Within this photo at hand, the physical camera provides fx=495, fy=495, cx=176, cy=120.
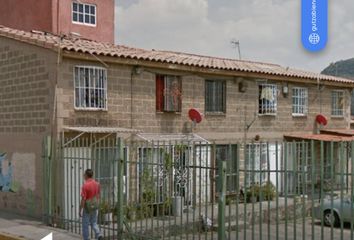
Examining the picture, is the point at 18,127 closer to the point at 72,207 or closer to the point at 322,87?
the point at 72,207

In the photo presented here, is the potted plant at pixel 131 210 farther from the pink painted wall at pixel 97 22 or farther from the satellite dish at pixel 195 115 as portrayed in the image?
the pink painted wall at pixel 97 22

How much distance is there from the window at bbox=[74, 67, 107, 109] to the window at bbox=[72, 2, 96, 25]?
13059 millimetres

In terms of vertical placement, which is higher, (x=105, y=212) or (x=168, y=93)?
(x=168, y=93)

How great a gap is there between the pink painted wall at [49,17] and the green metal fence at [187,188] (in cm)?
1296

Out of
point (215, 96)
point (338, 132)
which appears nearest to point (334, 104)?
point (338, 132)

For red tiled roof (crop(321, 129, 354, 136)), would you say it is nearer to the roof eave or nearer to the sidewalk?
the roof eave

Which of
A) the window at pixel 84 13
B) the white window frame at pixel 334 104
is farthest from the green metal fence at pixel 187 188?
the window at pixel 84 13

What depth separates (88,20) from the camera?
86.8ft

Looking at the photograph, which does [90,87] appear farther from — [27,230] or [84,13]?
[84,13]

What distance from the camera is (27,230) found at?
11.0 metres

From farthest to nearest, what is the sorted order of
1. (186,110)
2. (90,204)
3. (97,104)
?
(186,110)
(97,104)
(90,204)

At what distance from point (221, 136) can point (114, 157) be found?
7769 millimetres

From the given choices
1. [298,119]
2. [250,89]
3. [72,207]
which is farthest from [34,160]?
[298,119]

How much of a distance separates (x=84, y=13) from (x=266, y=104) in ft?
41.5
